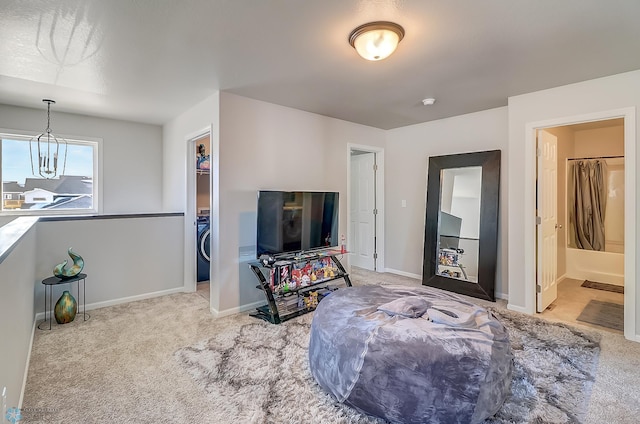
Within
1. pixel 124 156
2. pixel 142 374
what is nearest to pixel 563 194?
pixel 142 374

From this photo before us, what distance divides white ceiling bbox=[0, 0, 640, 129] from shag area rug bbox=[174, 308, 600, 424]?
239 centimetres

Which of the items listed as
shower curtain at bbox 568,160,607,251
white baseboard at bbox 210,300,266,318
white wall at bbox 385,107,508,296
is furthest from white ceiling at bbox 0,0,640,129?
shower curtain at bbox 568,160,607,251

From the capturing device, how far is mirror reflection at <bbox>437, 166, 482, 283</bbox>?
4051 mm

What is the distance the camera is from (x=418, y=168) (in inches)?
187

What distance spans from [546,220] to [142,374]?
4.22 metres

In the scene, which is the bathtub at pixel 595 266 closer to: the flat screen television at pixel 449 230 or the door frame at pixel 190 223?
the flat screen television at pixel 449 230

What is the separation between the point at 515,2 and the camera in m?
1.78

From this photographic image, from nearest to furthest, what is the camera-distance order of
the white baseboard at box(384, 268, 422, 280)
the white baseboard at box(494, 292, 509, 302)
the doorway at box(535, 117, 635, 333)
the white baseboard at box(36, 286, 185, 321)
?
the white baseboard at box(36, 286, 185, 321), the white baseboard at box(494, 292, 509, 302), the doorway at box(535, 117, 635, 333), the white baseboard at box(384, 268, 422, 280)

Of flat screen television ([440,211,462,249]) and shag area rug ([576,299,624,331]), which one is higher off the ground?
flat screen television ([440,211,462,249])

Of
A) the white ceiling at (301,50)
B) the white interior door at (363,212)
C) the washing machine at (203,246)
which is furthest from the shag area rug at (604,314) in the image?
the washing machine at (203,246)

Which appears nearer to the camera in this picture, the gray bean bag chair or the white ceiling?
the gray bean bag chair

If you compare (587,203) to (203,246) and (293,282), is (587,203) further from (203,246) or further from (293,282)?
(203,246)

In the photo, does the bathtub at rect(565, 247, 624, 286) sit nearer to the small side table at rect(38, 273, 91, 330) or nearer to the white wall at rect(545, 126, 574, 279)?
the white wall at rect(545, 126, 574, 279)

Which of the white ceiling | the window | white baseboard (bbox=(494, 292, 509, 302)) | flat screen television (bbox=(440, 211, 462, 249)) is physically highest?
the white ceiling
